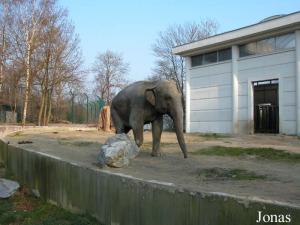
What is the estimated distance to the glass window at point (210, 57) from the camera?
31.1m

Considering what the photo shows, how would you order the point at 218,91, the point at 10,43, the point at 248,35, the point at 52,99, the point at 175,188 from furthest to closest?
the point at 52,99
the point at 10,43
the point at 218,91
the point at 248,35
the point at 175,188

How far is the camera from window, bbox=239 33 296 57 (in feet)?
83.9

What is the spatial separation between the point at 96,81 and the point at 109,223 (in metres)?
58.0

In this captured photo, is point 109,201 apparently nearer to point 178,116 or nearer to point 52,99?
point 178,116

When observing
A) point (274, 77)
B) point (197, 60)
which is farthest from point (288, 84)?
point (197, 60)

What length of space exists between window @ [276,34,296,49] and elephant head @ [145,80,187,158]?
53.1 ft

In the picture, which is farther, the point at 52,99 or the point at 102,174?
the point at 52,99

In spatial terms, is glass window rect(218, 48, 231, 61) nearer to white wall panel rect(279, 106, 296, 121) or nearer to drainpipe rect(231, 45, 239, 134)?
drainpipe rect(231, 45, 239, 134)

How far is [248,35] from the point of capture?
89.7ft

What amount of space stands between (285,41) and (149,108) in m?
16.6

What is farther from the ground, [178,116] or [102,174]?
[178,116]

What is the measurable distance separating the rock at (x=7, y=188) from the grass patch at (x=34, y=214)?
195mm

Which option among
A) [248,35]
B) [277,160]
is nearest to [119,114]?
[277,160]

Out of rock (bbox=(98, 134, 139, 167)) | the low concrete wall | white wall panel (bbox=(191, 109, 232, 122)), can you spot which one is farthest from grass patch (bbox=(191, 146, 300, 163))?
white wall panel (bbox=(191, 109, 232, 122))
